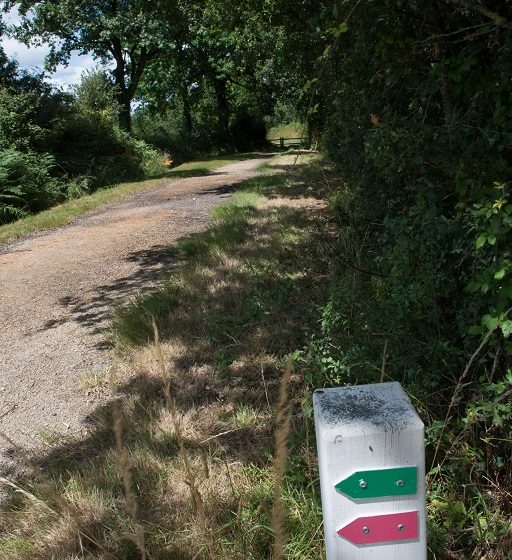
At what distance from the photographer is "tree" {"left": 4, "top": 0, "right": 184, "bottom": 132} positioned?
60.8 feet

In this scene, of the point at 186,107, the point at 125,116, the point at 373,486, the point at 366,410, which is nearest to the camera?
the point at 373,486

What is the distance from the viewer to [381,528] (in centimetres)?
141

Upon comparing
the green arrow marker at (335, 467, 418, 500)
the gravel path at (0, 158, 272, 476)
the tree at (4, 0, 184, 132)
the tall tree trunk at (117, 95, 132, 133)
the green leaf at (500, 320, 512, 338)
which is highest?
the tree at (4, 0, 184, 132)

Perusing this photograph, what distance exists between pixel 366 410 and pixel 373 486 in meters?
0.21

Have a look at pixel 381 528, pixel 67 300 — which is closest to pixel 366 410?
pixel 381 528

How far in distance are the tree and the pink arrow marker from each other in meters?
16.2

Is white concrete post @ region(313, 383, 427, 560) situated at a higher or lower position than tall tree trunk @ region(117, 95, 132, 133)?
lower

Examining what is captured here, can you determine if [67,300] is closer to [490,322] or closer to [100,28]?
[490,322]

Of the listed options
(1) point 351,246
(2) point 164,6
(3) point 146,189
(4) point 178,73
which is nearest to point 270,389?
(1) point 351,246

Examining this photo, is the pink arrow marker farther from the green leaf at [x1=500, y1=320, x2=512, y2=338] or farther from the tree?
the tree

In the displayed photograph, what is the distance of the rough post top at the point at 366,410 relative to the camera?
1411 mm

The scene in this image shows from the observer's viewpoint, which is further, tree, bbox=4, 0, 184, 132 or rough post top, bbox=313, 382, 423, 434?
tree, bbox=4, 0, 184, 132

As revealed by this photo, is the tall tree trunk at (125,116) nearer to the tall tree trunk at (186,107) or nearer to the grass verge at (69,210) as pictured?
the grass verge at (69,210)

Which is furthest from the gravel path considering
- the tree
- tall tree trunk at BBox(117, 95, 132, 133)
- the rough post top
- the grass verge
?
tall tree trunk at BBox(117, 95, 132, 133)
